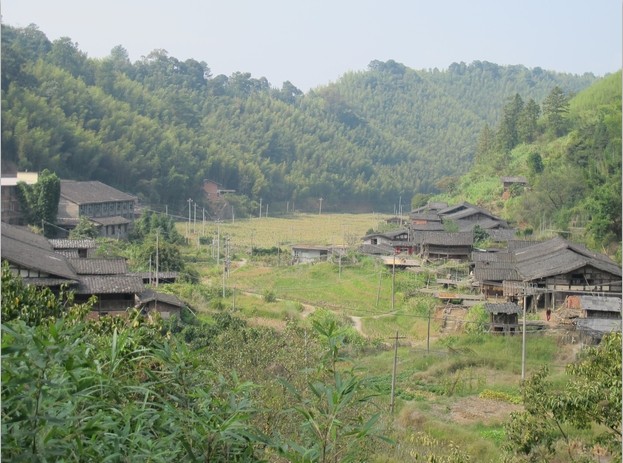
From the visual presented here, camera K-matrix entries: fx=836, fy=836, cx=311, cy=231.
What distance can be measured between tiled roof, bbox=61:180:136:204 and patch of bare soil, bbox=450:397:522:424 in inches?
572

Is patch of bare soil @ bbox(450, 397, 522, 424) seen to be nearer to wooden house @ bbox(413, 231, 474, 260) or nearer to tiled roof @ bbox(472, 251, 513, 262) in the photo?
tiled roof @ bbox(472, 251, 513, 262)

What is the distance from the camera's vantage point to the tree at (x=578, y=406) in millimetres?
4555

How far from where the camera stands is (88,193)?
23.2 m

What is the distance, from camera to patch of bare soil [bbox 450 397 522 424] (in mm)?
9344

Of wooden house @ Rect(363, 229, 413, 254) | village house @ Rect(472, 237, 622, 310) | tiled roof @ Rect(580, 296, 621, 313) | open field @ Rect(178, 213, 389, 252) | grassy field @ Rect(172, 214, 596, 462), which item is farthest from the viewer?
open field @ Rect(178, 213, 389, 252)

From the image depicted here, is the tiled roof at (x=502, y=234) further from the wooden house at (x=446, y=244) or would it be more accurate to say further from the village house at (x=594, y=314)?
the village house at (x=594, y=314)

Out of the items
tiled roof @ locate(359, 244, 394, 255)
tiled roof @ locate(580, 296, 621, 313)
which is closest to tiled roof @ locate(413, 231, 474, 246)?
tiled roof @ locate(359, 244, 394, 255)

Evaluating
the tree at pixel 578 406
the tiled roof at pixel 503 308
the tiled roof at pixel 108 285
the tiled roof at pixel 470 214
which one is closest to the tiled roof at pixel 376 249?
the tiled roof at pixel 470 214

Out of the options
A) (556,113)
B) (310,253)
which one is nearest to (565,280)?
(310,253)

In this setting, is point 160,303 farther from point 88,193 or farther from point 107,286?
point 88,193

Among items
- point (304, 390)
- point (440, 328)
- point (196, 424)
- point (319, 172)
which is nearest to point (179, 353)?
point (196, 424)

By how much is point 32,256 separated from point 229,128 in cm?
3708

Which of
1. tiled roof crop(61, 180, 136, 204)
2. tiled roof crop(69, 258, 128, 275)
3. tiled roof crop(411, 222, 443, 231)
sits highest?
tiled roof crop(61, 180, 136, 204)

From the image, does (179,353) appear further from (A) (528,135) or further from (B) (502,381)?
(A) (528,135)
